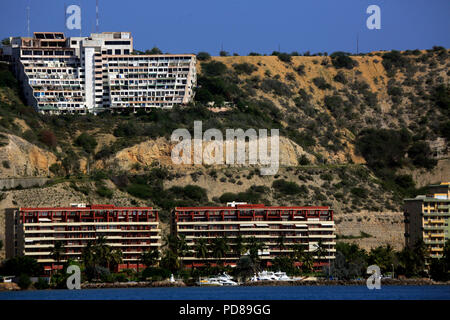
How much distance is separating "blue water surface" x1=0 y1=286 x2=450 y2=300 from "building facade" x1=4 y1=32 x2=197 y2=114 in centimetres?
6553

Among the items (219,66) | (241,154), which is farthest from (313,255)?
(219,66)

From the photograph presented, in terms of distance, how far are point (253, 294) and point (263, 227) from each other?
34.8 meters

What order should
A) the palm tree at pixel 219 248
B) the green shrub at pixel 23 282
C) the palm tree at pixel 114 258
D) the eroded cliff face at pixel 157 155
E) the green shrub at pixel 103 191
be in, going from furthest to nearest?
the eroded cliff face at pixel 157 155
the green shrub at pixel 103 191
the palm tree at pixel 219 248
the palm tree at pixel 114 258
the green shrub at pixel 23 282

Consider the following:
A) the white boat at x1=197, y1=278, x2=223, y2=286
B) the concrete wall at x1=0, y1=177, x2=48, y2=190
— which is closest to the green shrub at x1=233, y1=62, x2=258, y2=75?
the concrete wall at x1=0, y1=177, x2=48, y2=190

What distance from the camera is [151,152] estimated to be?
500ft

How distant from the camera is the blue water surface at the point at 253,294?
8719 cm

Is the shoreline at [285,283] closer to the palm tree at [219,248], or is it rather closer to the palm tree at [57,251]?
the palm tree at [219,248]

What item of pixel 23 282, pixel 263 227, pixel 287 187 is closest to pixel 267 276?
pixel 263 227

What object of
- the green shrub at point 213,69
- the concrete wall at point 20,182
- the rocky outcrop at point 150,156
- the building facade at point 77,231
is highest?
the green shrub at point 213,69

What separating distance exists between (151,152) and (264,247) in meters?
35.8

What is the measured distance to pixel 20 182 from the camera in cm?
13325

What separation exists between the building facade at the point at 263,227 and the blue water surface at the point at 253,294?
59.3 ft

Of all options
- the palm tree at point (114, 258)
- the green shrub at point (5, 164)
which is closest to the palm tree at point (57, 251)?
the palm tree at point (114, 258)
